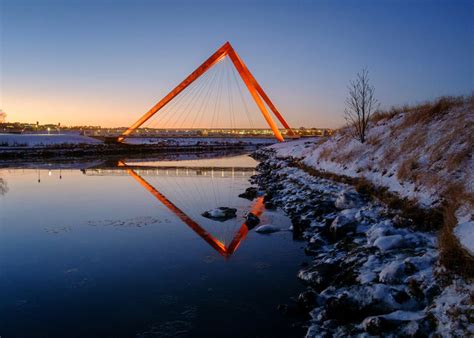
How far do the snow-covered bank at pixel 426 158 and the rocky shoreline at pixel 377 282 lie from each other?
632mm

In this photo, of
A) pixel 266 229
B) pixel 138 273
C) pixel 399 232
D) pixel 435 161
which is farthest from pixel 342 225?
pixel 138 273

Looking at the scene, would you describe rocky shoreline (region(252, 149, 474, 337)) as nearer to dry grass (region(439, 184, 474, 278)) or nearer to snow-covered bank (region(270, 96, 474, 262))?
dry grass (region(439, 184, 474, 278))

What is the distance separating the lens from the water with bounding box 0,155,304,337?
4.39m

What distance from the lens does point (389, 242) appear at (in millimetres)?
5660

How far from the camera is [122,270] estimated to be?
605 cm

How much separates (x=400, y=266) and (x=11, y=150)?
1368 inches

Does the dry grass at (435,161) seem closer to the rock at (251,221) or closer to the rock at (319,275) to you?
the rock at (319,275)

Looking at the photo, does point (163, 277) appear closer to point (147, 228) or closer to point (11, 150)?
point (147, 228)

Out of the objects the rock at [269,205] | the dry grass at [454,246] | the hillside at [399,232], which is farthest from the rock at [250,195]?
the dry grass at [454,246]

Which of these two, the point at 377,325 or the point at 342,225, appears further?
the point at 342,225

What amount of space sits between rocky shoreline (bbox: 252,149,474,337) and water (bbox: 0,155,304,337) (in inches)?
15.3

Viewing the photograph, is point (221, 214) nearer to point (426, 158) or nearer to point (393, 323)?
point (426, 158)

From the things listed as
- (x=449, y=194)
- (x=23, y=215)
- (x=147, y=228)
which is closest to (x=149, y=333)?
(x=147, y=228)

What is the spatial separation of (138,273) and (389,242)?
3.98 meters
